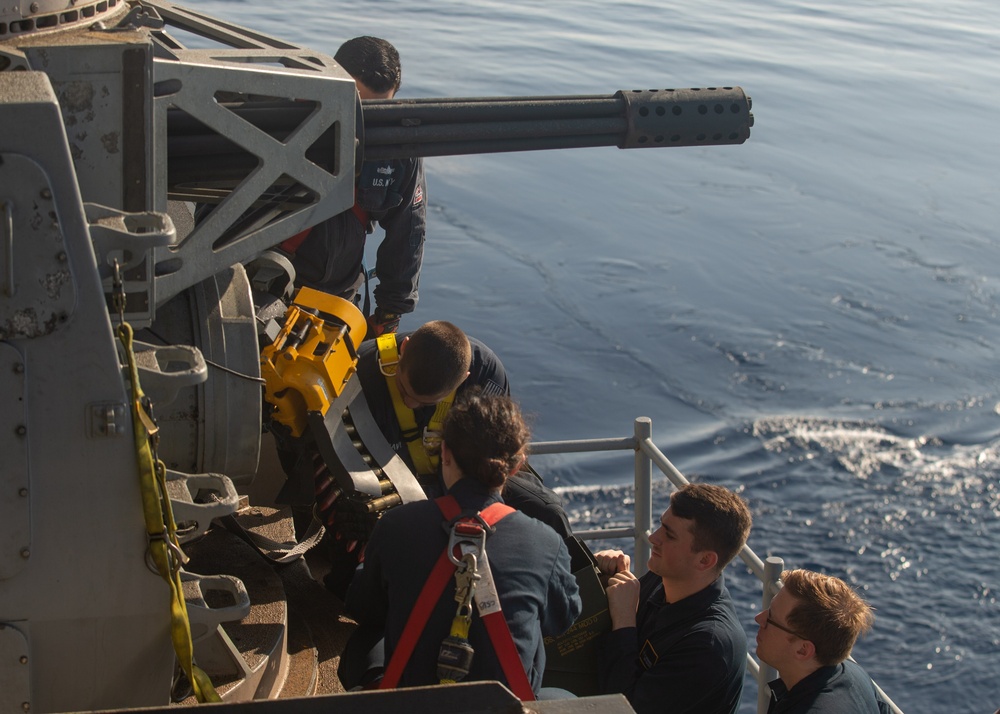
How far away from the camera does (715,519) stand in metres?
3.54

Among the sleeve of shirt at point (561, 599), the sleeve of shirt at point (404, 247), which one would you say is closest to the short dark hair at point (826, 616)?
the sleeve of shirt at point (561, 599)

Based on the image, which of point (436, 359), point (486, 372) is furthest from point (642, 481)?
A: point (436, 359)

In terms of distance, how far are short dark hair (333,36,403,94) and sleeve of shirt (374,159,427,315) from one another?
0.39m

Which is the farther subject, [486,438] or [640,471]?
[640,471]

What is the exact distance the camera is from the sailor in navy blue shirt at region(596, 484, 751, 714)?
3379 mm

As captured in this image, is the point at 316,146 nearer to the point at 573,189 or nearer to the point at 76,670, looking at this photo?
the point at 76,670

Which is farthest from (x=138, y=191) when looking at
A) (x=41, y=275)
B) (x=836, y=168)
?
(x=836, y=168)

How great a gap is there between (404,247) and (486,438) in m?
3.01

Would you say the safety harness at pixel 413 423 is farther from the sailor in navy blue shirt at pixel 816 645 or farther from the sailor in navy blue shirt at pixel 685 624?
the sailor in navy blue shirt at pixel 816 645

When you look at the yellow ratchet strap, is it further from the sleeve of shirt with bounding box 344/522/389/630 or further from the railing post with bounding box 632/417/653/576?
the railing post with bounding box 632/417/653/576

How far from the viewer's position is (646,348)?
19578 millimetres

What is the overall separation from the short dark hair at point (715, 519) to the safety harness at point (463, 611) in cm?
84

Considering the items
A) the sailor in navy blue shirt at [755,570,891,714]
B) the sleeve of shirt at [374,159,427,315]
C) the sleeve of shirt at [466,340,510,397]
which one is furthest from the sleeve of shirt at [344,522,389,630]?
the sleeve of shirt at [374,159,427,315]

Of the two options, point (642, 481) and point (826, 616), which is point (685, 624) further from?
point (642, 481)
